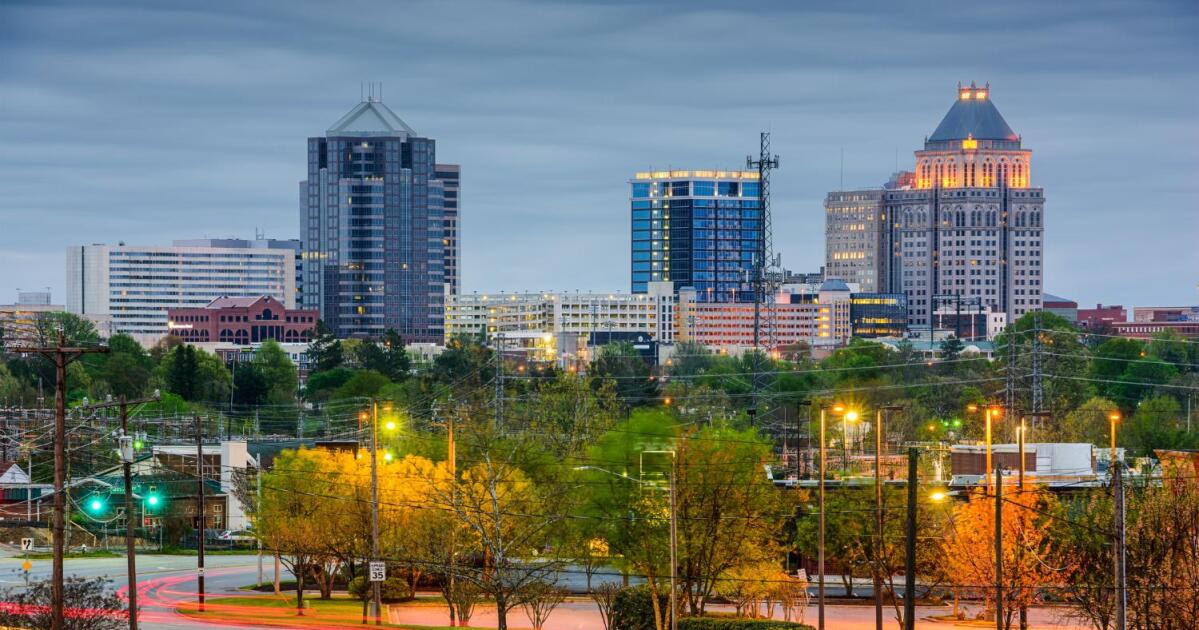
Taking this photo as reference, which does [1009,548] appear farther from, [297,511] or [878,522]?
[297,511]

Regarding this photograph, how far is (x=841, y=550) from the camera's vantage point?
8106 centimetres

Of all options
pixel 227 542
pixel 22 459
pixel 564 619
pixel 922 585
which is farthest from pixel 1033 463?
pixel 22 459

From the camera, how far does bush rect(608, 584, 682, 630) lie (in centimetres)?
6550

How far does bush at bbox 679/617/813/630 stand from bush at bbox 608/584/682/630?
5902 millimetres

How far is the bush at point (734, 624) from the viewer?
54.8 meters

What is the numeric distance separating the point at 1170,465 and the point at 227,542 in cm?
7483

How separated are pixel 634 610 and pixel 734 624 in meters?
9.64

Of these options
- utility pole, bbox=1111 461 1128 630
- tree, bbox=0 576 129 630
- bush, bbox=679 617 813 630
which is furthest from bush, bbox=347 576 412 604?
utility pole, bbox=1111 461 1128 630

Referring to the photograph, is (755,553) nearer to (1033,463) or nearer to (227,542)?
(1033,463)

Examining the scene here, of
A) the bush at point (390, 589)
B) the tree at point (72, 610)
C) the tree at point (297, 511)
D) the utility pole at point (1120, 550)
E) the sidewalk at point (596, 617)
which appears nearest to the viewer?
the utility pole at point (1120, 550)

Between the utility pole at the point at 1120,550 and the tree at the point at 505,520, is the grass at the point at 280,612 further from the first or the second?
the utility pole at the point at 1120,550

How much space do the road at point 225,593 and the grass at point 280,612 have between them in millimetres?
1327

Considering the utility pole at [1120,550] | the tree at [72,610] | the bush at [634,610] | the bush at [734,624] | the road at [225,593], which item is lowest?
the road at [225,593]

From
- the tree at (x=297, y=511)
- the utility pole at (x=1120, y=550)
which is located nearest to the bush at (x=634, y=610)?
the tree at (x=297, y=511)
